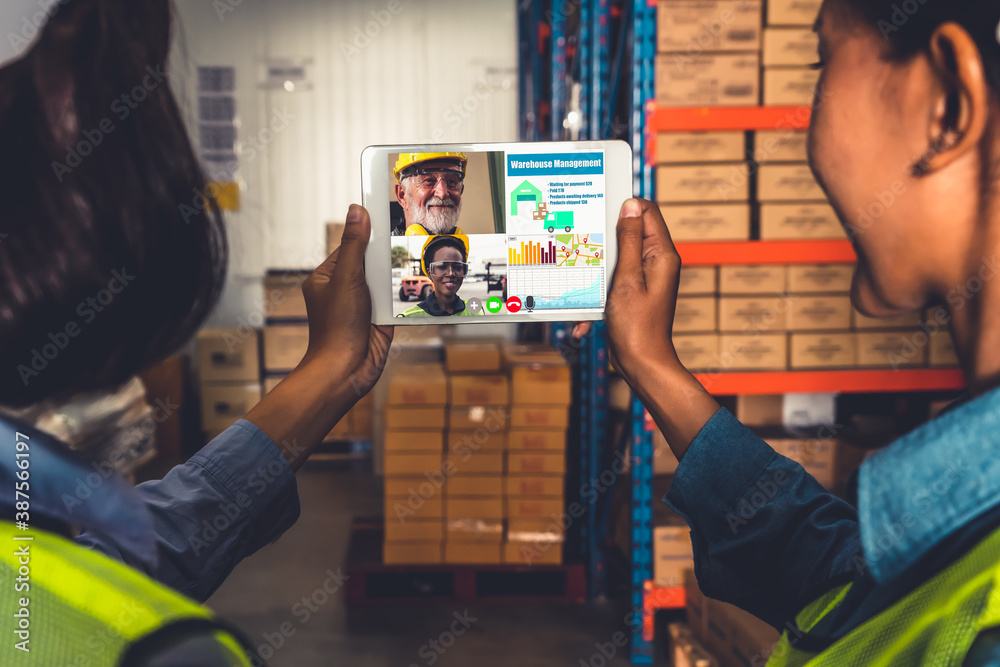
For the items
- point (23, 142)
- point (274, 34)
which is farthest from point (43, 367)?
point (274, 34)

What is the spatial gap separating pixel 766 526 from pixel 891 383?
2.03 metres

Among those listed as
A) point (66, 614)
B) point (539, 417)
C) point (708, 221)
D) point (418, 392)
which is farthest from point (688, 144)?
point (66, 614)

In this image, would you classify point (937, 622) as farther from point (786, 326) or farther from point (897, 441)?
point (786, 326)

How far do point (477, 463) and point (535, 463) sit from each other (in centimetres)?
27

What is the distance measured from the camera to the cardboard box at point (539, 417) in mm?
3004

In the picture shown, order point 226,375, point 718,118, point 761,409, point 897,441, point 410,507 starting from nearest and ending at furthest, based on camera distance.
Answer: point 897,441 → point 718,118 → point 761,409 → point 410,507 → point 226,375

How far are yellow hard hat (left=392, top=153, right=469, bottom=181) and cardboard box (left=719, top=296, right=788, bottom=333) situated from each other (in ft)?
5.32

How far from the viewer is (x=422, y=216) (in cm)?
118

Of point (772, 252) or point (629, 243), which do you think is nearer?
point (629, 243)

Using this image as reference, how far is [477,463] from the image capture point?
301 cm

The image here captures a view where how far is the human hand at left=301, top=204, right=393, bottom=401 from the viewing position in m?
1.13
